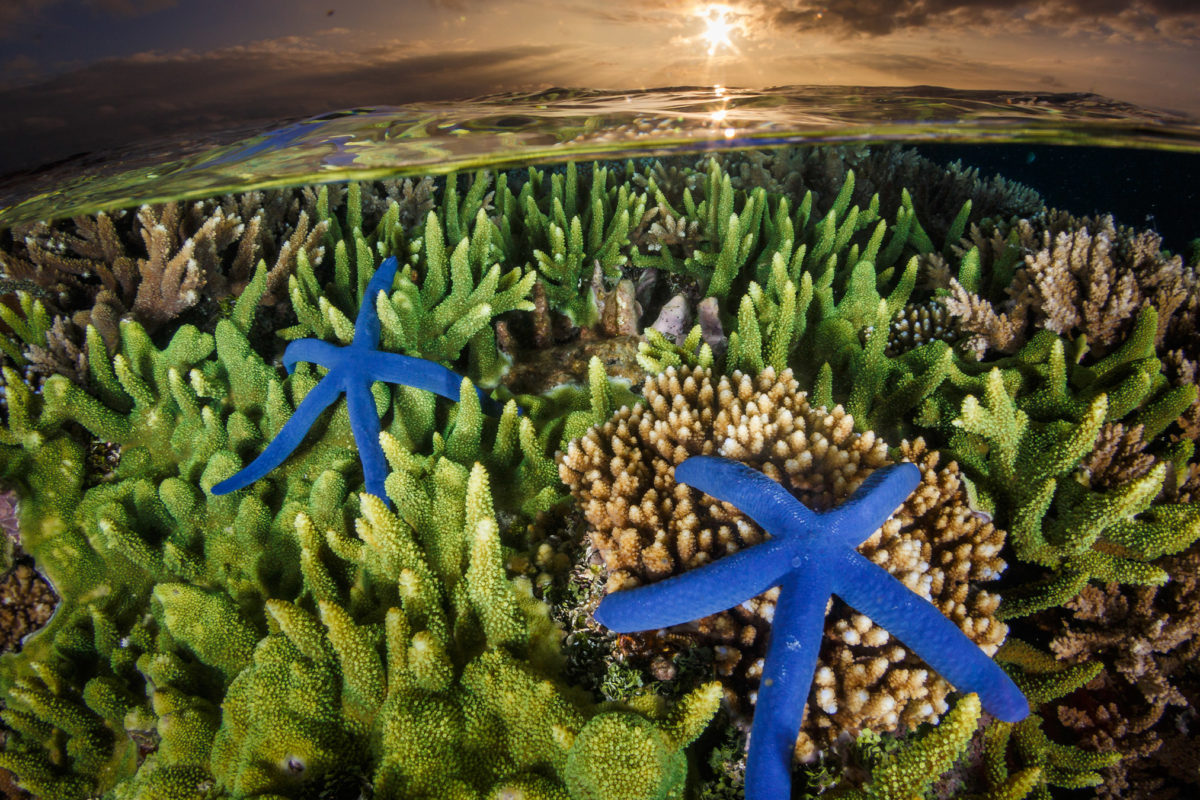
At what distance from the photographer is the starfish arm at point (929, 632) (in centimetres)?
186

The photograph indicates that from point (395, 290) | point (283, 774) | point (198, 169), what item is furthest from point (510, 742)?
point (198, 169)

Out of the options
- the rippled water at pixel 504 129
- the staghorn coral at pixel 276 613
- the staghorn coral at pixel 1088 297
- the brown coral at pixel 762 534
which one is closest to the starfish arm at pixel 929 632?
the brown coral at pixel 762 534

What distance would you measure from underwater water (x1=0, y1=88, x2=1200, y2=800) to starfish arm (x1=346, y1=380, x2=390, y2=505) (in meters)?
0.02

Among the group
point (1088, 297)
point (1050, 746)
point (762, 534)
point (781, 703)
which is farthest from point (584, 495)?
point (1088, 297)

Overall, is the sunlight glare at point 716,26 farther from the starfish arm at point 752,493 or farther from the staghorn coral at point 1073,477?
the starfish arm at point 752,493

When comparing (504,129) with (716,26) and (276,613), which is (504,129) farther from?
(276,613)

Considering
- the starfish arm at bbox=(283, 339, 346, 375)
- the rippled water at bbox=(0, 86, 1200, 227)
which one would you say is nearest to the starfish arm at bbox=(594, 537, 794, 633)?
the starfish arm at bbox=(283, 339, 346, 375)

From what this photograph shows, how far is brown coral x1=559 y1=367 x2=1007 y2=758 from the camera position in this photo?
208 centimetres

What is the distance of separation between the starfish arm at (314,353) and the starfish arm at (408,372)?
0.15m

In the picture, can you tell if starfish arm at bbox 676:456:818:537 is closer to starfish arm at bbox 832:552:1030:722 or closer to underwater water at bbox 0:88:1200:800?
underwater water at bbox 0:88:1200:800

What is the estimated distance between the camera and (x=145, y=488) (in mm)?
3611

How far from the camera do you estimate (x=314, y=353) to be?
3.53 meters

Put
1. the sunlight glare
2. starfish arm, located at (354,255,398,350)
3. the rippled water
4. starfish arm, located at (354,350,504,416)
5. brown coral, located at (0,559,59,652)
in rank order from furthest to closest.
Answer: the rippled water
the sunlight glare
brown coral, located at (0,559,59,652)
starfish arm, located at (354,255,398,350)
starfish arm, located at (354,350,504,416)

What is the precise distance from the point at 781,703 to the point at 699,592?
0.45m
